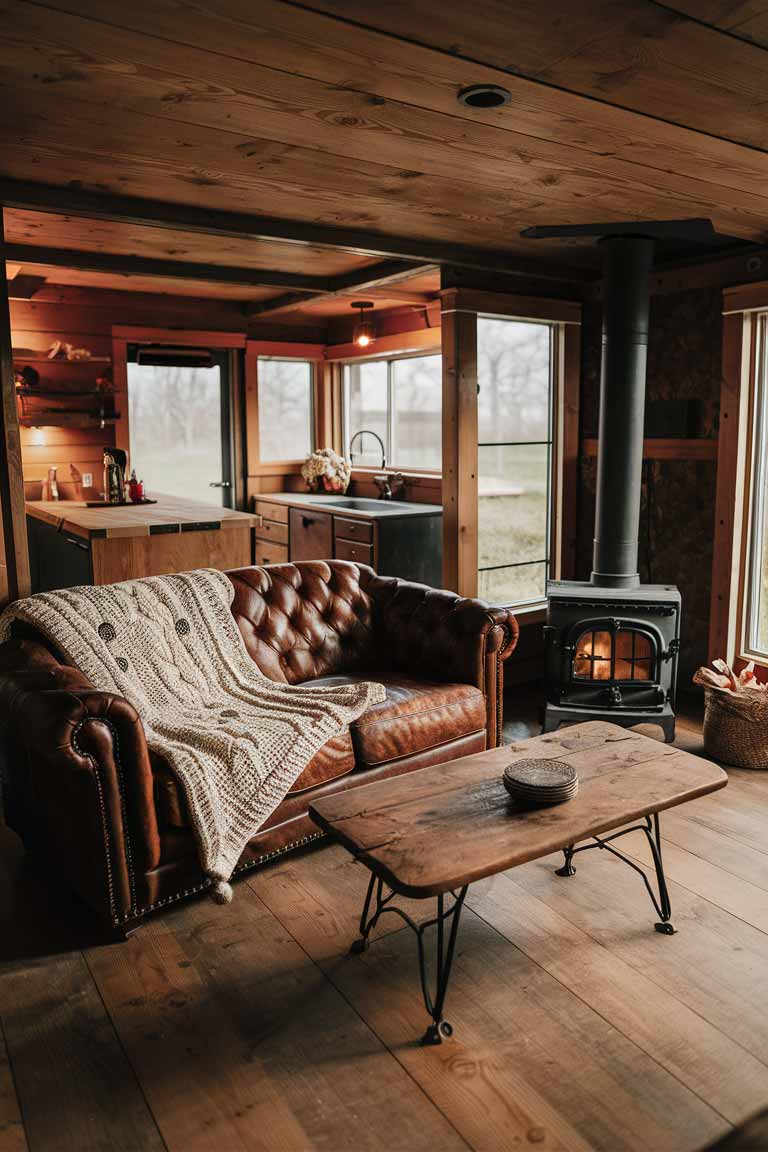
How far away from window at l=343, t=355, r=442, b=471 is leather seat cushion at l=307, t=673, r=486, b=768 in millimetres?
2836

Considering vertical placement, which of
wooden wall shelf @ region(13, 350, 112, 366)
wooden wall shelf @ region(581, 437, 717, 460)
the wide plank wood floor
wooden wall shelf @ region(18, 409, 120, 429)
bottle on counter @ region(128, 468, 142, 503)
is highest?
wooden wall shelf @ region(13, 350, 112, 366)

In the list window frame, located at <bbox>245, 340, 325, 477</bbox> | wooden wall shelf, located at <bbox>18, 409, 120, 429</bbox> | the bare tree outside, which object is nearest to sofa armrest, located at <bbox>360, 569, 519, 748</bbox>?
wooden wall shelf, located at <bbox>18, 409, 120, 429</bbox>

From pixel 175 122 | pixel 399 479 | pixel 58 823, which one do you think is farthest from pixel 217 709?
pixel 399 479

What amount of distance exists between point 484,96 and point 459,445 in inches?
91.1

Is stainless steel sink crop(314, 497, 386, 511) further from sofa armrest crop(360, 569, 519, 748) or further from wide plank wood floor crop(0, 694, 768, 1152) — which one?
wide plank wood floor crop(0, 694, 768, 1152)

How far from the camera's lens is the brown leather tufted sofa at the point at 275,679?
236 centimetres

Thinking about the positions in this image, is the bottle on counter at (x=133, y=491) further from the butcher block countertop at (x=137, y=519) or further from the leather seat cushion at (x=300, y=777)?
the leather seat cushion at (x=300, y=777)

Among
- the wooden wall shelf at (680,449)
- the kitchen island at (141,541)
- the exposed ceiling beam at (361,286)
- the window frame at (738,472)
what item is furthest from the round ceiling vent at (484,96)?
the kitchen island at (141,541)

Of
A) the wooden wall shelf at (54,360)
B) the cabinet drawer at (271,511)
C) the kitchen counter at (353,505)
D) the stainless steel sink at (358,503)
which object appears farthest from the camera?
the cabinet drawer at (271,511)

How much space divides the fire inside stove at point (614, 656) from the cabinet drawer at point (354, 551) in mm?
1803

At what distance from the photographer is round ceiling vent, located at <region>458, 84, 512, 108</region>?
211cm

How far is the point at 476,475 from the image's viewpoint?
4.50 m

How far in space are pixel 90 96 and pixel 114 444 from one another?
3.94 meters

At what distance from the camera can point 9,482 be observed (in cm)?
326
